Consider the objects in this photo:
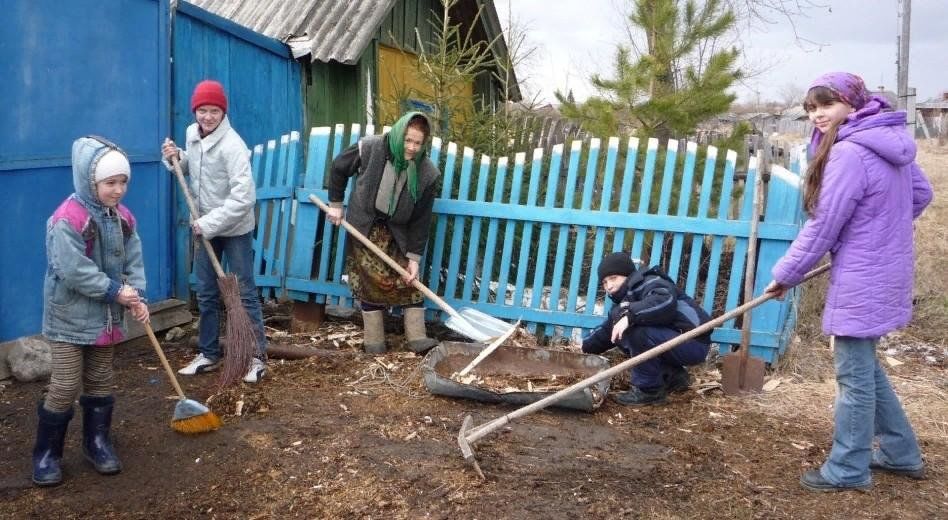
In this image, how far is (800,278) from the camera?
3393mm

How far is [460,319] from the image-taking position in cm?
524

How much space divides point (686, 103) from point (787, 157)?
1.06 m

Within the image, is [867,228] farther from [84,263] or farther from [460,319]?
[84,263]

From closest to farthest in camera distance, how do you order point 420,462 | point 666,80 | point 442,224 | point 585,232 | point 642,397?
point 420,462 < point 642,397 < point 585,232 < point 442,224 < point 666,80

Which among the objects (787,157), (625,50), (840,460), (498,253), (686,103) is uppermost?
(625,50)

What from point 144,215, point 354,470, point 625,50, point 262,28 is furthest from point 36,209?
point 625,50

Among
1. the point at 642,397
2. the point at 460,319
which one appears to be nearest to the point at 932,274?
the point at 642,397

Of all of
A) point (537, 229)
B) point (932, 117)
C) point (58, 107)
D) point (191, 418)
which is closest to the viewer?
point (191, 418)

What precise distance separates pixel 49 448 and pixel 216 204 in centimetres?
180

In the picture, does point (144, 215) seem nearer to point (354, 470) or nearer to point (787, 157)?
point (354, 470)

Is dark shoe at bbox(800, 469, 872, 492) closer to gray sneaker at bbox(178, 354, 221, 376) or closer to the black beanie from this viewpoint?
the black beanie

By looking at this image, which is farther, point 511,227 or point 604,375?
point 511,227

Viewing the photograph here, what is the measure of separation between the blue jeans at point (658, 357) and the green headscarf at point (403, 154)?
1.72 metres

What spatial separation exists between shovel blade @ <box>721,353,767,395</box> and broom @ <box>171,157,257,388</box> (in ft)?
9.55
